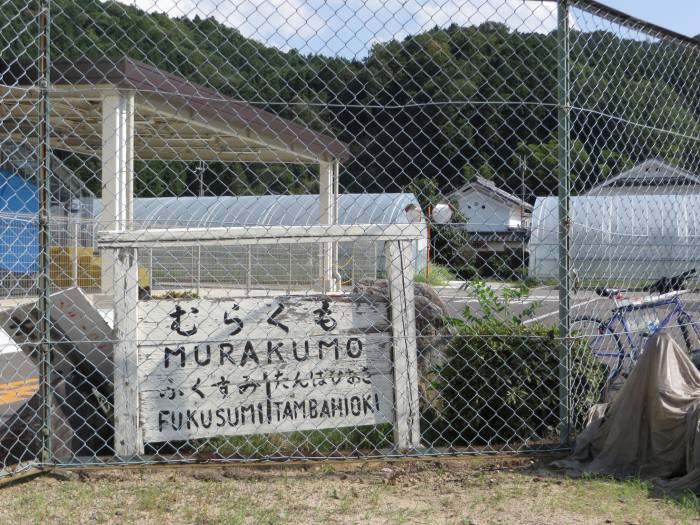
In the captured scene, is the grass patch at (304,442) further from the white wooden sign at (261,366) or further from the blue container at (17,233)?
the blue container at (17,233)

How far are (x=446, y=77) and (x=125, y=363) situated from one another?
2.71m

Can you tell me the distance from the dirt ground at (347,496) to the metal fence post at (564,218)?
15.6 inches

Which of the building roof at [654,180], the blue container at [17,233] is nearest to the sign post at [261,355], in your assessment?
the building roof at [654,180]

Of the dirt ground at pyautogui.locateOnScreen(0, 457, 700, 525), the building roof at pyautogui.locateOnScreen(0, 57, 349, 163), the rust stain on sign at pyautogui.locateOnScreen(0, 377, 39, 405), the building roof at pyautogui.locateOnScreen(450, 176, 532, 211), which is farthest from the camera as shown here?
the building roof at pyautogui.locateOnScreen(0, 57, 349, 163)

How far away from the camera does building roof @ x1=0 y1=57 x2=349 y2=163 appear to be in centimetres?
973

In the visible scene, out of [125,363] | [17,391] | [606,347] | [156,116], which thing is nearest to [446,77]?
[125,363]

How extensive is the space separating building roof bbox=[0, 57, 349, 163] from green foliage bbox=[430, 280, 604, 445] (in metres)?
4.23

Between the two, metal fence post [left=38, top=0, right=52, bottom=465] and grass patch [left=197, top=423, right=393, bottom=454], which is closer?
metal fence post [left=38, top=0, right=52, bottom=465]

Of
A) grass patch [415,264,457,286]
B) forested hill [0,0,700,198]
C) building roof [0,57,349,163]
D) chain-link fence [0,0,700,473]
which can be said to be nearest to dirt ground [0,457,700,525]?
chain-link fence [0,0,700,473]

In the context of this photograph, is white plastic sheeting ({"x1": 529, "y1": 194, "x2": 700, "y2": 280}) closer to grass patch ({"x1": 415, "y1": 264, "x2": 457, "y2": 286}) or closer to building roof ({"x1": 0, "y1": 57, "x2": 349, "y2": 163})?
grass patch ({"x1": 415, "y1": 264, "x2": 457, "y2": 286})

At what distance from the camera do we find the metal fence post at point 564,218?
4562mm

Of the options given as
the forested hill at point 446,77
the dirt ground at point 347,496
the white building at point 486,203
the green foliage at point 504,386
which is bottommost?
the dirt ground at point 347,496

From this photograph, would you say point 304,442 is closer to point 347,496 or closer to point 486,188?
point 347,496

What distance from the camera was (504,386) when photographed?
493 centimetres
